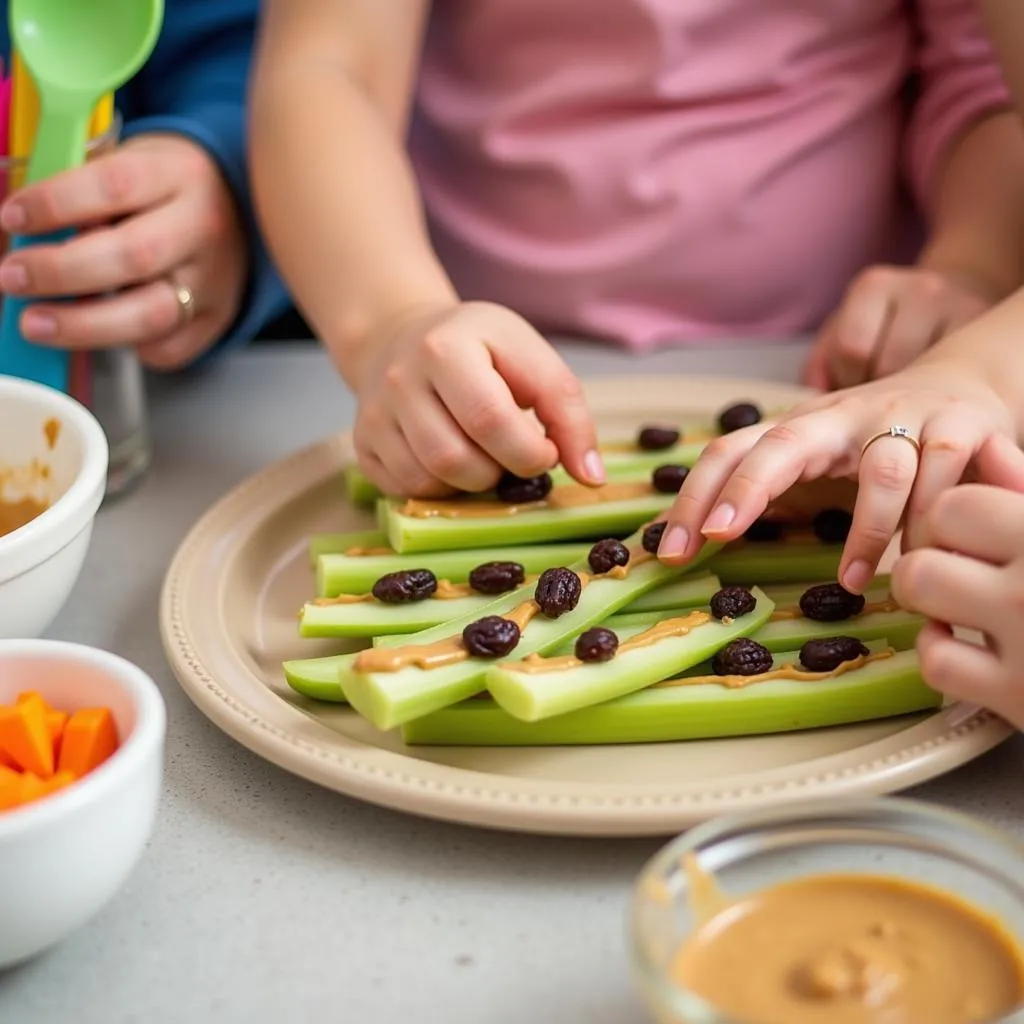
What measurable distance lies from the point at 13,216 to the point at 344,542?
42cm

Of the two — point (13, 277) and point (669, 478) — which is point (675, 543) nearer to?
point (669, 478)

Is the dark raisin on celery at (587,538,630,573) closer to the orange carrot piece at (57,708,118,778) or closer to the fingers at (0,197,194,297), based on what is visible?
the orange carrot piece at (57,708,118,778)

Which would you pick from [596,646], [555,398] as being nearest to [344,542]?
[555,398]

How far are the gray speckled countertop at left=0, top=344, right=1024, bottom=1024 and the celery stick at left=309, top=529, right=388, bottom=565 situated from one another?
0.60 ft

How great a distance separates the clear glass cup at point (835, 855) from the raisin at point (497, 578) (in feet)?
1.08

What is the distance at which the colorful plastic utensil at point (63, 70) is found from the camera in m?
1.23

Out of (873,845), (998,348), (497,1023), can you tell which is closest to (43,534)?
(497,1023)

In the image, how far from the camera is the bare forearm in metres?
1.39

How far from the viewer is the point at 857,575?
0.95 meters

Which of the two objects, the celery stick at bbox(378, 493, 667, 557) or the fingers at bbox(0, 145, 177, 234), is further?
the fingers at bbox(0, 145, 177, 234)

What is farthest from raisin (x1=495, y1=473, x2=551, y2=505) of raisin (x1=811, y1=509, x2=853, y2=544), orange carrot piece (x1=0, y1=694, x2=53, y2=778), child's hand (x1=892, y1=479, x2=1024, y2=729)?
orange carrot piece (x1=0, y1=694, x2=53, y2=778)

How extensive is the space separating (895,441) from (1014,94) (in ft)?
1.47

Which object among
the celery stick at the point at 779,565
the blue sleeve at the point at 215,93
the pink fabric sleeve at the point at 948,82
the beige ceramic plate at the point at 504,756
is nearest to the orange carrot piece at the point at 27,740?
the beige ceramic plate at the point at 504,756

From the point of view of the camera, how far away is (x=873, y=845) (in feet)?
2.40
